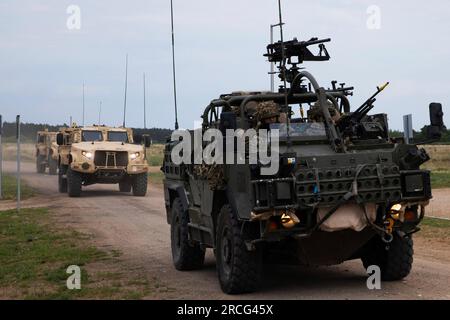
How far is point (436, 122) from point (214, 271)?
4249 mm

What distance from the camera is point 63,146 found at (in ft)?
89.6

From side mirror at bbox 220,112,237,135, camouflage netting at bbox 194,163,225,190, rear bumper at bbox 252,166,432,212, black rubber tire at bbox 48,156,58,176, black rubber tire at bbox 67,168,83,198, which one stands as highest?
black rubber tire at bbox 48,156,58,176

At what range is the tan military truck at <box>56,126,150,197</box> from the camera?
25.3 m

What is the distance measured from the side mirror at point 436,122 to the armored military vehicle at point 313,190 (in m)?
0.01

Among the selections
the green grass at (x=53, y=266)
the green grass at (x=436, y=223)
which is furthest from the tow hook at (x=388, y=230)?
the green grass at (x=436, y=223)

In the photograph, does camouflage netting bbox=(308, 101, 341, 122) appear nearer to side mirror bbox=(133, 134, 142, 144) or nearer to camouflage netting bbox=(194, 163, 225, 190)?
camouflage netting bbox=(194, 163, 225, 190)

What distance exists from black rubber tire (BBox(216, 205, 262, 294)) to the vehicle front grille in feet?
54.6

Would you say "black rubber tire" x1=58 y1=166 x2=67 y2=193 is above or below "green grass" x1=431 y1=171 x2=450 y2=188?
above

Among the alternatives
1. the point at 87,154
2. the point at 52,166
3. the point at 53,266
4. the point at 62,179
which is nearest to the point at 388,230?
the point at 53,266

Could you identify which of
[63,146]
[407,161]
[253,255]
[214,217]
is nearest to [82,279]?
[214,217]

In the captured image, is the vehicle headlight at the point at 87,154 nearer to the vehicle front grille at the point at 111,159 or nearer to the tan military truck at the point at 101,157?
the tan military truck at the point at 101,157

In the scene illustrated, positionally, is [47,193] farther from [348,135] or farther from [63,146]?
[348,135]

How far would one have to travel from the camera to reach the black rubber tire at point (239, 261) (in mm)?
8773

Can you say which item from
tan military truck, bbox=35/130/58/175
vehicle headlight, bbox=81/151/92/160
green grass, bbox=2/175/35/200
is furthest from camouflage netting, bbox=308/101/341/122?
tan military truck, bbox=35/130/58/175
